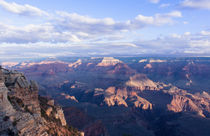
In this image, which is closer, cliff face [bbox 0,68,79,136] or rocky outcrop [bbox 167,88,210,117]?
cliff face [bbox 0,68,79,136]

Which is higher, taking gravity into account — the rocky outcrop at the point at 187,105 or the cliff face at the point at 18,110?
the cliff face at the point at 18,110

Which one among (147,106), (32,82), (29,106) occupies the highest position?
(32,82)

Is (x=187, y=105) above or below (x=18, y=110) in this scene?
below

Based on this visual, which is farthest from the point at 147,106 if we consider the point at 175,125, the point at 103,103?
the point at 175,125

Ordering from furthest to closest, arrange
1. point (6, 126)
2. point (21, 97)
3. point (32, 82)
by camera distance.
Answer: point (32, 82) → point (21, 97) → point (6, 126)

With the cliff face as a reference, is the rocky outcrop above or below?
below

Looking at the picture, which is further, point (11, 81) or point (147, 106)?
point (147, 106)

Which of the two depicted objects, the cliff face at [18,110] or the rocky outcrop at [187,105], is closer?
the cliff face at [18,110]

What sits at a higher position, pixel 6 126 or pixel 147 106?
pixel 6 126

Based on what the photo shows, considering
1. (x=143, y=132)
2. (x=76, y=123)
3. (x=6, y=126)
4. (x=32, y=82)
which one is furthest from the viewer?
(x=143, y=132)

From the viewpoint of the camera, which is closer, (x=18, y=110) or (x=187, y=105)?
(x=18, y=110)

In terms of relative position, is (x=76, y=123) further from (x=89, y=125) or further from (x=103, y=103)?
(x=103, y=103)
